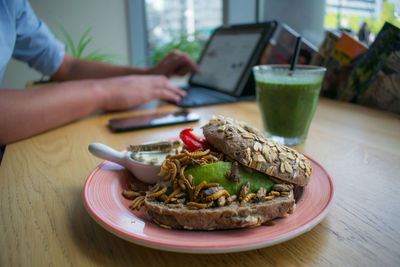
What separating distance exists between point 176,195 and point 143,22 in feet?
10.6

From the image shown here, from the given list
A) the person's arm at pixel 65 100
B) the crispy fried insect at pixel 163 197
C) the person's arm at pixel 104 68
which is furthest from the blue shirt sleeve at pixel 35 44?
the crispy fried insect at pixel 163 197

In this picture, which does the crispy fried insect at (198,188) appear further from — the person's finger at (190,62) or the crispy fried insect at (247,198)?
the person's finger at (190,62)

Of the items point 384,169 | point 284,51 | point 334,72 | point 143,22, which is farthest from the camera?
point 143,22

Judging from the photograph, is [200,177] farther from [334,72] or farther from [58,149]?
[334,72]

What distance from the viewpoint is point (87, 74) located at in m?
1.69

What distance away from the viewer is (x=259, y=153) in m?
0.48

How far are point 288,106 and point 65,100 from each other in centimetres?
75

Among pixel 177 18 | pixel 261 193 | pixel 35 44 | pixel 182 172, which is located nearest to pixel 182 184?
pixel 182 172

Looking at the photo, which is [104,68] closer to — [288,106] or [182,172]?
[288,106]

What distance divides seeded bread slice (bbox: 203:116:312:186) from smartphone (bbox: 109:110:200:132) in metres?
0.51

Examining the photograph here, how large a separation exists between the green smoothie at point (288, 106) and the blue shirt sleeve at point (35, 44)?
3.53 ft

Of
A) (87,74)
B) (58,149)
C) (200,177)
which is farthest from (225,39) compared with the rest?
(200,177)

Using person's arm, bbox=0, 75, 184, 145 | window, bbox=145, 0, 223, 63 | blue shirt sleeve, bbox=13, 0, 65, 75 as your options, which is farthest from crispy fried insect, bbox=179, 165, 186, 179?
window, bbox=145, 0, 223, 63

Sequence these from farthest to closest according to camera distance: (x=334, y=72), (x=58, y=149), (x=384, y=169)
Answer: (x=334, y=72) → (x=58, y=149) → (x=384, y=169)
